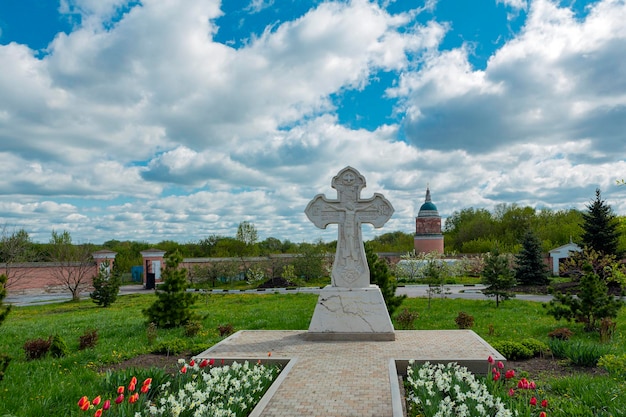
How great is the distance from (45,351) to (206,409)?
560 centimetres

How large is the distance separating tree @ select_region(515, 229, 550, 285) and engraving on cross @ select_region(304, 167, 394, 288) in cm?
2266

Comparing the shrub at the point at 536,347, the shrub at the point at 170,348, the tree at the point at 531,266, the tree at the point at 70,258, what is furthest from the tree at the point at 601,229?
the tree at the point at 70,258

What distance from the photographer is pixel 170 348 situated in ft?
29.3

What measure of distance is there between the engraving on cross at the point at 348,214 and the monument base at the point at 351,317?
464mm

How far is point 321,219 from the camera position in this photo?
32.8ft

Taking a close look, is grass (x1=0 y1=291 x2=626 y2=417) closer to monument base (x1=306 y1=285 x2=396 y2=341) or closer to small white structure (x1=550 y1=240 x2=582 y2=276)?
monument base (x1=306 y1=285 x2=396 y2=341)

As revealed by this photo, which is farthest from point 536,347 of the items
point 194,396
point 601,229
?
point 601,229

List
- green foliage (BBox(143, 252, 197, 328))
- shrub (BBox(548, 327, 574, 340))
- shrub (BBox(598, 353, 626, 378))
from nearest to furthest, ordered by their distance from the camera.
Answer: shrub (BBox(598, 353, 626, 378)) < shrub (BBox(548, 327, 574, 340)) < green foliage (BBox(143, 252, 197, 328))

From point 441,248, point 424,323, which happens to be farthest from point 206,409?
point 441,248

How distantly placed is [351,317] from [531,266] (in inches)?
933

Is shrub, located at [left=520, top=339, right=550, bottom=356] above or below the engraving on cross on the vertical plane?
below

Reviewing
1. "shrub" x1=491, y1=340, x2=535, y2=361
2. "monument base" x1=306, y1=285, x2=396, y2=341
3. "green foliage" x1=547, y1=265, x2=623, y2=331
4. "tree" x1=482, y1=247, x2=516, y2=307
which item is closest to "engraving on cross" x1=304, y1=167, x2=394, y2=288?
"monument base" x1=306, y1=285, x2=396, y2=341

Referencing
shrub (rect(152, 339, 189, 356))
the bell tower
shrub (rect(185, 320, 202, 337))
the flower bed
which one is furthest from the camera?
the bell tower

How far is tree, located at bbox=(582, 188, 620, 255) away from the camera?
24703 millimetres
